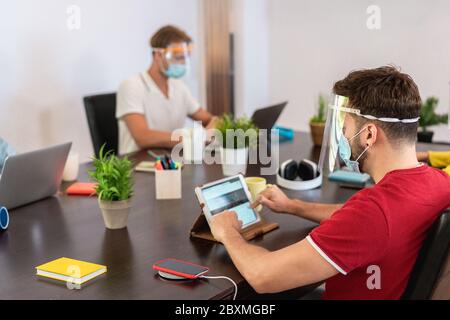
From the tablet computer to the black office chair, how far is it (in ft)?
5.45

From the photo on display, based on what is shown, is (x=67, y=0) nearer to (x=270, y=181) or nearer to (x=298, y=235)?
(x=270, y=181)

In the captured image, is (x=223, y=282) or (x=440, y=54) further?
(x=440, y=54)

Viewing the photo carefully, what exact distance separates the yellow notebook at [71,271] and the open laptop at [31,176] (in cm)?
53

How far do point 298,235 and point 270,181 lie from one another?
1.95ft

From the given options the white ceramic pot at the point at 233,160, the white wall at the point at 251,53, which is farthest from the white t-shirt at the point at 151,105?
the white wall at the point at 251,53

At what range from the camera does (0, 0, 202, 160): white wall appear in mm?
3429

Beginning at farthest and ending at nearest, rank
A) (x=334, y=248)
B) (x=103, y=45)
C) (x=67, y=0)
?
(x=103, y=45) < (x=67, y=0) < (x=334, y=248)

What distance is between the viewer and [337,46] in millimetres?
4645

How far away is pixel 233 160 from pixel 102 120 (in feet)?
4.04

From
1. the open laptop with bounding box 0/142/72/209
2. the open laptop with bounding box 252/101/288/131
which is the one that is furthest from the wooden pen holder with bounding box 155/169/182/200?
the open laptop with bounding box 252/101/288/131

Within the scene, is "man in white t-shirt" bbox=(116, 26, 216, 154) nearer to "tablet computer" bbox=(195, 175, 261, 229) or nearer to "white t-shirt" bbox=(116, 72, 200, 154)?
"white t-shirt" bbox=(116, 72, 200, 154)

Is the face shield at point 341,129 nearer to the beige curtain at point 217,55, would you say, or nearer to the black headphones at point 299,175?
the black headphones at point 299,175

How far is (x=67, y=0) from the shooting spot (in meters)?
3.63
